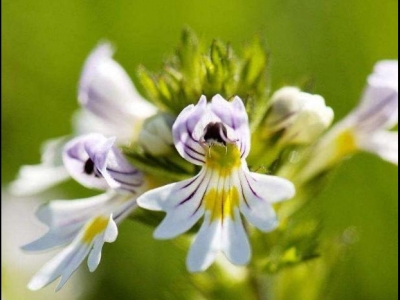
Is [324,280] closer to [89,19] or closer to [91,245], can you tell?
[91,245]

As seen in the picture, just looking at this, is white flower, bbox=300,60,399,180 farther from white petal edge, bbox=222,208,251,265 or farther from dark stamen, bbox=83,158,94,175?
dark stamen, bbox=83,158,94,175

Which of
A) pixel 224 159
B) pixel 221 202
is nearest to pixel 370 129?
pixel 224 159

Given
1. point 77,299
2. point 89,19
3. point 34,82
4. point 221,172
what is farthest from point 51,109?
point 221,172

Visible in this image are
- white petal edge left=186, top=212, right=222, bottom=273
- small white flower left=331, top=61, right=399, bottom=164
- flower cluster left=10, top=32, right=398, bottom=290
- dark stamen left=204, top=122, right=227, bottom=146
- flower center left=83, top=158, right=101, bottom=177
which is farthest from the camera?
small white flower left=331, top=61, right=399, bottom=164

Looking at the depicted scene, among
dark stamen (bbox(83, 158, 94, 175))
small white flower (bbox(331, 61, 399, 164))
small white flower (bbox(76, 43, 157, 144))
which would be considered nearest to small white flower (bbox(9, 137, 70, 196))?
small white flower (bbox(76, 43, 157, 144))

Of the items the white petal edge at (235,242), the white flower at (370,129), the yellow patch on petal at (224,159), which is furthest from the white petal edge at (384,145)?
the white petal edge at (235,242)
